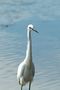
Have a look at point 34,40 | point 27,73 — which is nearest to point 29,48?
point 27,73

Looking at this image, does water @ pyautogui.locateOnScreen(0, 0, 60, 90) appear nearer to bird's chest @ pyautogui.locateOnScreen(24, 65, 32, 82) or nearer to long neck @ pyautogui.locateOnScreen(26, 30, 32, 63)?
bird's chest @ pyautogui.locateOnScreen(24, 65, 32, 82)

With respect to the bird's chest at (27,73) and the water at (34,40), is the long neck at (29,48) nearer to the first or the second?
the bird's chest at (27,73)

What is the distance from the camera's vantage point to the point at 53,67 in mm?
8992

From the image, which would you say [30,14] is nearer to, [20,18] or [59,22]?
[20,18]

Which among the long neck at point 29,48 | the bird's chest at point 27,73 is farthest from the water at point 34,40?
the long neck at point 29,48

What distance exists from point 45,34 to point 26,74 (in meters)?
4.43

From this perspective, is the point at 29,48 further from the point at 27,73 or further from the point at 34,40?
the point at 34,40

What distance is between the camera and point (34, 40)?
11070mm

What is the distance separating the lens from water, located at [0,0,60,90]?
327 inches

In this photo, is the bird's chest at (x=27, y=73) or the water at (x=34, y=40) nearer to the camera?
the bird's chest at (x=27, y=73)

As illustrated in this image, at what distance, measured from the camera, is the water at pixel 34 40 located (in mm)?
8305

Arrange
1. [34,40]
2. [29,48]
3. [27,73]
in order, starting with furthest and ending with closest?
[34,40], [27,73], [29,48]

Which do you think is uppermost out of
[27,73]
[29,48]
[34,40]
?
[34,40]

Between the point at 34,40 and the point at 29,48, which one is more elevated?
the point at 34,40
